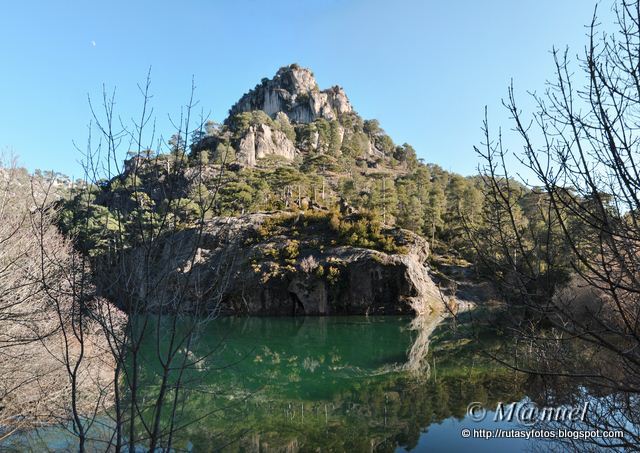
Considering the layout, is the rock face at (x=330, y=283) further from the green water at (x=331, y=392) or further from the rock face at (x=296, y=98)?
the rock face at (x=296, y=98)

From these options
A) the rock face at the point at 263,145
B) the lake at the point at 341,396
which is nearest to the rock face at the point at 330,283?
the lake at the point at 341,396

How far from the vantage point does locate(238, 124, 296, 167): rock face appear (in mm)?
63491

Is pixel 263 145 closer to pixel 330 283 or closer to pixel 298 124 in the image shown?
pixel 298 124

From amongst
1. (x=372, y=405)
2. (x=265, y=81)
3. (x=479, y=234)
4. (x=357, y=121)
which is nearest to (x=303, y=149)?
(x=357, y=121)

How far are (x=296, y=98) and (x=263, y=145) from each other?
3087 cm

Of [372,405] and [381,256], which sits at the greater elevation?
[381,256]

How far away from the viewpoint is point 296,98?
94500mm

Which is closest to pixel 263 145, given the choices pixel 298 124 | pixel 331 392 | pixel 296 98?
pixel 298 124

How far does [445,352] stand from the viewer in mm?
16234

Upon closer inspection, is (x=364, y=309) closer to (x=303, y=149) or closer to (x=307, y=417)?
(x=307, y=417)

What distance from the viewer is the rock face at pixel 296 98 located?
9306cm

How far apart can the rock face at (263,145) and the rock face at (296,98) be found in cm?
2012

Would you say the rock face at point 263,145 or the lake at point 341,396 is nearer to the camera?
the lake at point 341,396

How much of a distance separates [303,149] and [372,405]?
2847 inches
